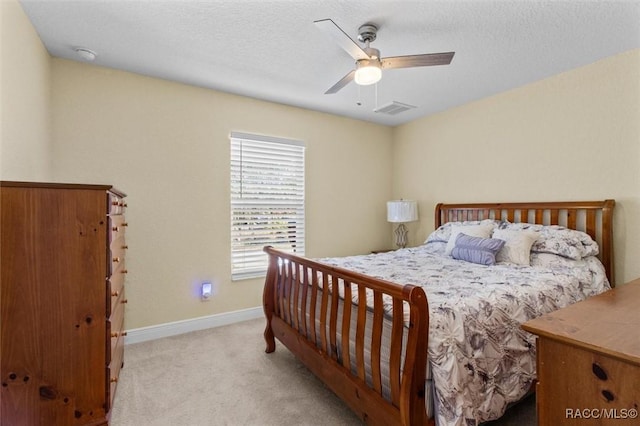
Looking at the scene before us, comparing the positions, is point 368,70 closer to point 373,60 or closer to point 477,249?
point 373,60

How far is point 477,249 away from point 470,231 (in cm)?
35

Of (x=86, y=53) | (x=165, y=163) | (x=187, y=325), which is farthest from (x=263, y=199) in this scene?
(x=86, y=53)

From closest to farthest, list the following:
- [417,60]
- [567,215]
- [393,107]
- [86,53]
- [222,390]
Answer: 1. [417,60]
2. [222,390]
3. [86,53]
4. [567,215]
5. [393,107]

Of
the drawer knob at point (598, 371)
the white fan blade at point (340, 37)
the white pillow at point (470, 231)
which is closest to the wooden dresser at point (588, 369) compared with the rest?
the drawer knob at point (598, 371)

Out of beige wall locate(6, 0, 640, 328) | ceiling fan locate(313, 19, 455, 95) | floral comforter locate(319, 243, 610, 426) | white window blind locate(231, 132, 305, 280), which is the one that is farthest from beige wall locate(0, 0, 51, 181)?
floral comforter locate(319, 243, 610, 426)

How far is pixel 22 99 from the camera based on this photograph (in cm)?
194

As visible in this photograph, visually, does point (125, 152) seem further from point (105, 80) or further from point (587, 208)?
point (587, 208)

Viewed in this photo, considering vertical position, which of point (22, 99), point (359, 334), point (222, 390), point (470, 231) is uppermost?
point (22, 99)

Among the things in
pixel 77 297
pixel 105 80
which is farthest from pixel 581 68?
pixel 105 80

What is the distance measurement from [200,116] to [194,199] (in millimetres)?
880

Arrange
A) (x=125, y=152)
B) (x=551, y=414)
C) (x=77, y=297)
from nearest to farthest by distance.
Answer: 1. (x=551, y=414)
2. (x=77, y=297)
3. (x=125, y=152)

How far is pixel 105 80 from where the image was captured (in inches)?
106

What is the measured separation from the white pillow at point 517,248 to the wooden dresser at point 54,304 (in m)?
2.90

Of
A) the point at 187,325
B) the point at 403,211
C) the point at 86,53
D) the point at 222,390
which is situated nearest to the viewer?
the point at 222,390
